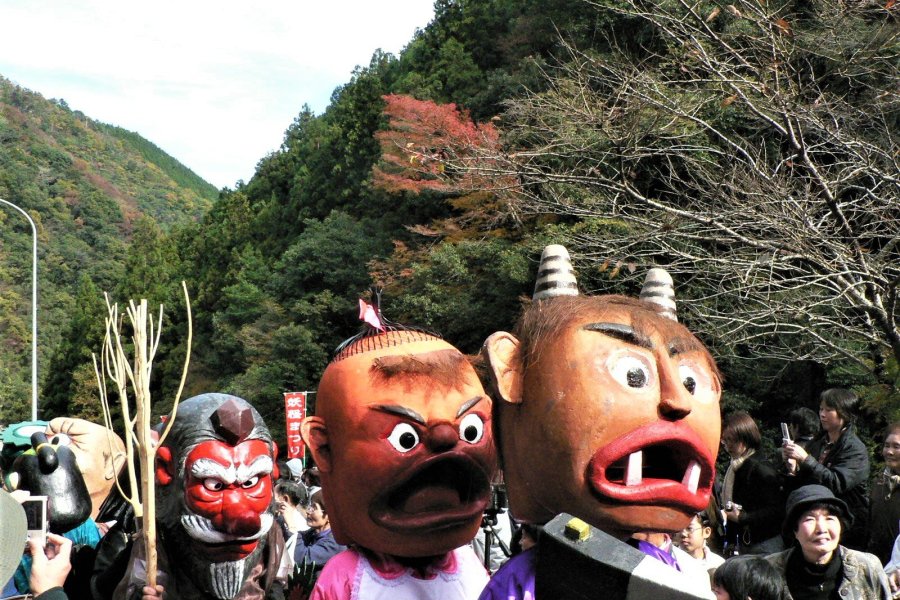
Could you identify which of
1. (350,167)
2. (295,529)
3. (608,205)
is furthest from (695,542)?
(350,167)

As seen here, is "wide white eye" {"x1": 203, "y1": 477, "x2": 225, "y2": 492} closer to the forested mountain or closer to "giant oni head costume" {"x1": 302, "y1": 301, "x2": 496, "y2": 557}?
"giant oni head costume" {"x1": 302, "y1": 301, "x2": 496, "y2": 557}

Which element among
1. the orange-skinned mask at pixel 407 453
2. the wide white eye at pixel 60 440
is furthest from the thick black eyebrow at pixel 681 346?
the wide white eye at pixel 60 440

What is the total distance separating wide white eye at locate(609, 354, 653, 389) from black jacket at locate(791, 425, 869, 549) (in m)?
2.35

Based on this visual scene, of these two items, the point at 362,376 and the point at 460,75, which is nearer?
the point at 362,376

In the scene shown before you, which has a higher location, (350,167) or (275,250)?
(350,167)

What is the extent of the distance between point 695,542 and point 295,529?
317 cm

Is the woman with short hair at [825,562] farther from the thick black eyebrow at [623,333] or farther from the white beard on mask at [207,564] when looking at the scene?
the white beard on mask at [207,564]

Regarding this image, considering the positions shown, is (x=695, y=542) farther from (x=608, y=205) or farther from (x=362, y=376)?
(x=608, y=205)

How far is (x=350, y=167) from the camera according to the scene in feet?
93.8

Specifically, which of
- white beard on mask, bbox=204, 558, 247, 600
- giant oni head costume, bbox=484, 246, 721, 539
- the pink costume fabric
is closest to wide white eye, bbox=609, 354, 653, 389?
giant oni head costume, bbox=484, 246, 721, 539

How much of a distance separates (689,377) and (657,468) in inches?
13.4

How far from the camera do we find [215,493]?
4.61 metres

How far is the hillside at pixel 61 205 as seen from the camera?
49.3 m

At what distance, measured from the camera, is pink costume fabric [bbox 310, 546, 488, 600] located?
13.5ft
